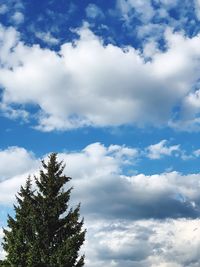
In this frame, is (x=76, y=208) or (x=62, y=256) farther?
(x=76, y=208)

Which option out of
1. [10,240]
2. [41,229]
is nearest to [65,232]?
[41,229]

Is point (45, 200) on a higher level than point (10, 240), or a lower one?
higher

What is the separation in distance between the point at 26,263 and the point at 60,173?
29.2 ft

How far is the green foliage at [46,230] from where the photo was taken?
42.9 m

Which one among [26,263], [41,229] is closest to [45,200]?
[41,229]

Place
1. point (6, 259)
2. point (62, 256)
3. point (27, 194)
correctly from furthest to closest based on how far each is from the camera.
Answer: point (27, 194), point (6, 259), point (62, 256)

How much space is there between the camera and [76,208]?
4603 cm

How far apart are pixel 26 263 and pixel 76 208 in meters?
6.52

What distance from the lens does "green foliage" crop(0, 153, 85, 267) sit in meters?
42.9

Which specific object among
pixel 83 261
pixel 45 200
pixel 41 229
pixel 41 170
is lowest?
pixel 83 261

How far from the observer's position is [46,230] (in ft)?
146

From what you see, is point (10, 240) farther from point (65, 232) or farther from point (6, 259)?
point (65, 232)

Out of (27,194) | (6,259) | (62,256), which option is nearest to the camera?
(62,256)

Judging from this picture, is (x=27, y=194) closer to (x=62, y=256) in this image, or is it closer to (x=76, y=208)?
(x=76, y=208)
